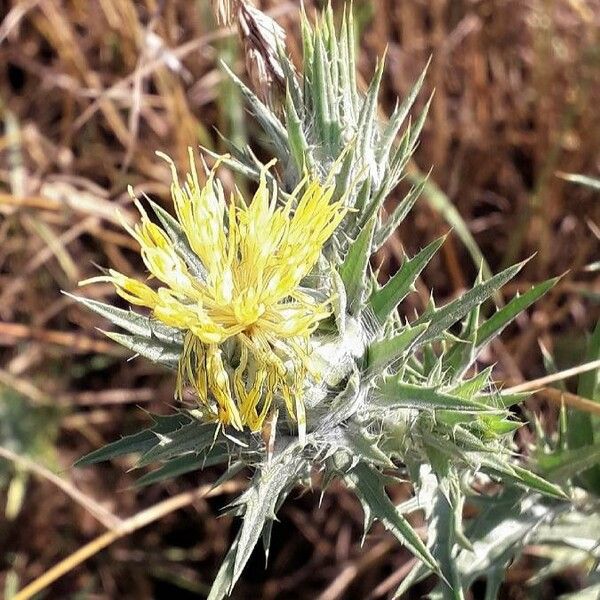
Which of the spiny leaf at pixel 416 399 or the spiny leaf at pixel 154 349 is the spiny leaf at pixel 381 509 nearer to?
the spiny leaf at pixel 416 399

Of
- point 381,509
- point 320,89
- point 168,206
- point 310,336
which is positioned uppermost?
point 320,89

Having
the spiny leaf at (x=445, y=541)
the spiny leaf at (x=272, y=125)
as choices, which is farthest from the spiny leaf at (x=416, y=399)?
the spiny leaf at (x=272, y=125)

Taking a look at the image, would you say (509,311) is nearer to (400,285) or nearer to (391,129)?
(400,285)

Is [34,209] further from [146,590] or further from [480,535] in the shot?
[480,535]

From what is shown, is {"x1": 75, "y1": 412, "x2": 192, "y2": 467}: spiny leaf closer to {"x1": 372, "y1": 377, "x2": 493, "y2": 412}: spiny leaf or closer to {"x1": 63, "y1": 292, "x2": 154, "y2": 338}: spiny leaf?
{"x1": 63, "y1": 292, "x2": 154, "y2": 338}: spiny leaf

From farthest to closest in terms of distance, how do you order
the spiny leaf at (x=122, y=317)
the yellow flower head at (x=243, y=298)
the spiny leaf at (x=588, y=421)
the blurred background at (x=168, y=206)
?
1. the blurred background at (x=168, y=206)
2. the spiny leaf at (x=588, y=421)
3. the spiny leaf at (x=122, y=317)
4. the yellow flower head at (x=243, y=298)

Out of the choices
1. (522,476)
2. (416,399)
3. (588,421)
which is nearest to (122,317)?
(416,399)

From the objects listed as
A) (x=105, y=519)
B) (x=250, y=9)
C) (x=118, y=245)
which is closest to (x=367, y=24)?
(x=118, y=245)
